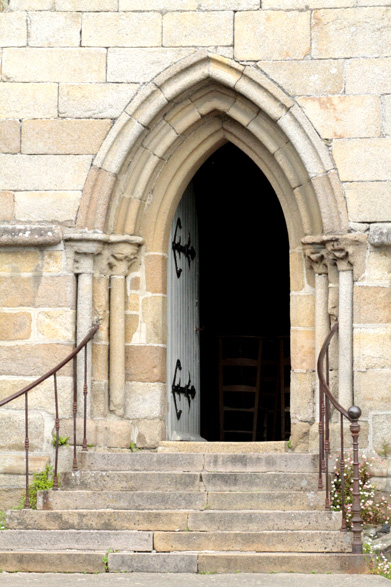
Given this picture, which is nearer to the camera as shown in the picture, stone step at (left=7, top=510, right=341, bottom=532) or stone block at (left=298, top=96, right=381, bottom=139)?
stone step at (left=7, top=510, right=341, bottom=532)

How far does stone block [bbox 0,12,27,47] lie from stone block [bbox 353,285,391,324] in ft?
9.73

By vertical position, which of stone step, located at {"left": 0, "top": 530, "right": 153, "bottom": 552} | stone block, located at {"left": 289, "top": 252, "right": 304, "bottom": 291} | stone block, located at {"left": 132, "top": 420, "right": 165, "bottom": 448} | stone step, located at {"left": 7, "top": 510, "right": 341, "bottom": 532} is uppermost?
stone block, located at {"left": 289, "top": 252, "right": 304, "bottom": 291}

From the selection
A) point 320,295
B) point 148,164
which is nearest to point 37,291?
point 148,164

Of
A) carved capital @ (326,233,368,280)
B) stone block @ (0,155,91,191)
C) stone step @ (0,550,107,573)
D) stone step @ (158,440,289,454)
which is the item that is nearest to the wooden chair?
stone step @ (158,440,289,454)

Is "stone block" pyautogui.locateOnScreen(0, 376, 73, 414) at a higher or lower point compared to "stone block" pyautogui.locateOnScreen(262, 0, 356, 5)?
lower

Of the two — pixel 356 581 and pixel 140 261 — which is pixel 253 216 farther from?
pixel 356 581

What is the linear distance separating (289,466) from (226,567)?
1.19m

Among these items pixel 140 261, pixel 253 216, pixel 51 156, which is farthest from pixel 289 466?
pixel 253 216

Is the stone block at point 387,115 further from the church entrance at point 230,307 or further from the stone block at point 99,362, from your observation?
the stone block at point 99,362

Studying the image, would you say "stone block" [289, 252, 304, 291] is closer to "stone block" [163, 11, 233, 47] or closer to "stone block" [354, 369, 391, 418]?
"stone block" [354, 369, 391, 418]

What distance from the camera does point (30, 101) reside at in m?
7.48

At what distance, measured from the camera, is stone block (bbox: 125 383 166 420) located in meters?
7.59

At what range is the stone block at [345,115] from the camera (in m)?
7.27

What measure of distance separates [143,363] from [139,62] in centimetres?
215
